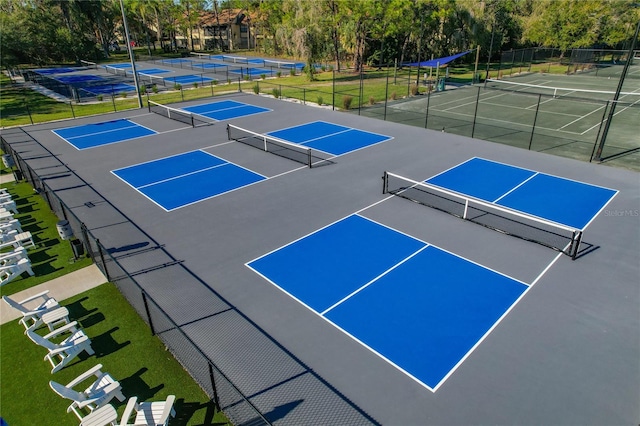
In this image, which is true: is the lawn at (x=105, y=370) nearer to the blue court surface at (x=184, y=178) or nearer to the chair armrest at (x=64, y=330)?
the chair armrest at (x=64, y=330)

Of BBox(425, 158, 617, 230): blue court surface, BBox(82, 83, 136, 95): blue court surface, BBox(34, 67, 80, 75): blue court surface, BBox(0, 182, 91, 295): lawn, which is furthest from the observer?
BBox(34, 67, 80, 75): blue court surface

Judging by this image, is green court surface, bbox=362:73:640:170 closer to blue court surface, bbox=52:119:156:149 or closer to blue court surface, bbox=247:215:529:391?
blue court surface, bbox=247:215:529:391

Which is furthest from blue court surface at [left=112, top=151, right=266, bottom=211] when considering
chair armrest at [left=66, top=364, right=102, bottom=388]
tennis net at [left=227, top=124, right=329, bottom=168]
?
chair armrest at [left=66, top=364, right=102, bottom=388]

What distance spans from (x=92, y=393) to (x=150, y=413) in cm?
129

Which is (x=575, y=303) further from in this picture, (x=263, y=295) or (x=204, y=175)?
(x=204, y=175)

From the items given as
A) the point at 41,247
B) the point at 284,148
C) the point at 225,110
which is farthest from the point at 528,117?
the point at 41,247

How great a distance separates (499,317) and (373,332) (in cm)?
293

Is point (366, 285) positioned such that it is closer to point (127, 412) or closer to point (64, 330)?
point (127, 412)

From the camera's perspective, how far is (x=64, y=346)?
7.91 metres

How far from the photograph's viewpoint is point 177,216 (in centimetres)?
1375

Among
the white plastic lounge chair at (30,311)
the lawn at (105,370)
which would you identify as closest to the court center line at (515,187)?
the lawn at (105,370)

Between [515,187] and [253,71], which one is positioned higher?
Result: [253,71]

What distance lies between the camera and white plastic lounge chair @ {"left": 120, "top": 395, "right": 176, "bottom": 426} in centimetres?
623

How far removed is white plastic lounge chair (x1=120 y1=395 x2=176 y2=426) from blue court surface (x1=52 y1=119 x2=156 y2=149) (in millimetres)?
18683
